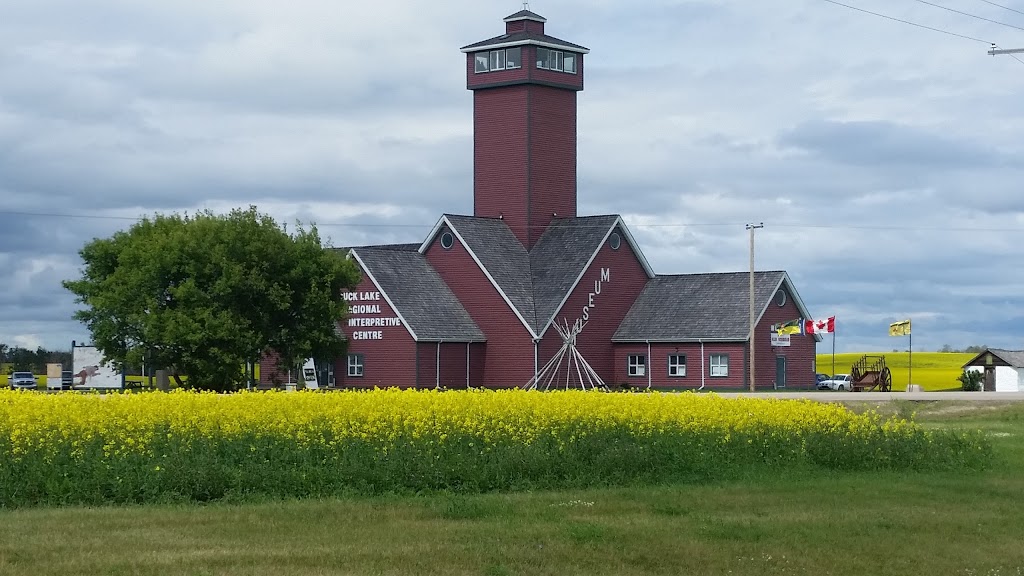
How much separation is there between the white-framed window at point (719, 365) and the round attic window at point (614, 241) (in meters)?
7.16

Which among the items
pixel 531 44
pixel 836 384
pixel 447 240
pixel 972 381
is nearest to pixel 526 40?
pixel 531 44

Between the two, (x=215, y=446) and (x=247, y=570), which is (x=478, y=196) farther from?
(x=247, y=570)

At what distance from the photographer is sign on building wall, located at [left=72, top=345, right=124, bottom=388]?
75.6m

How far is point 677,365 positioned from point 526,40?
1667cm

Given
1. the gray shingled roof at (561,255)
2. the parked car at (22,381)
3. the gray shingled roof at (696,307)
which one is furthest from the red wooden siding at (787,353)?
the parked car at (22,381)

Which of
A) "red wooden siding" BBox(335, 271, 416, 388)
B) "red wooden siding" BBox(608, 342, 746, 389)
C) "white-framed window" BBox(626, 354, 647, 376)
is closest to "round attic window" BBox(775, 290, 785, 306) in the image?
"red wooden siding" BBox(608, 342, 746, 389)

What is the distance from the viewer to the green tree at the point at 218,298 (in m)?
49.9

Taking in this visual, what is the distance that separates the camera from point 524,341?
6341cm

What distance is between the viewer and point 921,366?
106000 mm

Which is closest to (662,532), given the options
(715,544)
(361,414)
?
(715,544)

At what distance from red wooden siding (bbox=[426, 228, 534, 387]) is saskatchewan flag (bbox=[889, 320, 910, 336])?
24267 mm

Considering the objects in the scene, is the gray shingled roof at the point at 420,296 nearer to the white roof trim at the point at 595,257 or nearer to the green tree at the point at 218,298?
the white roof trim at the point at 595,257

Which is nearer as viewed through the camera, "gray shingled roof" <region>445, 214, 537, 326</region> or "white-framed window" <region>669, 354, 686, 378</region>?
"gray shingled roof" <region>445, 214, 537, 326</region>

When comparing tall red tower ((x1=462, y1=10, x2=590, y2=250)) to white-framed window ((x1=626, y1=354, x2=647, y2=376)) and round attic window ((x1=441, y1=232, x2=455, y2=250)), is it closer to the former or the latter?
round attic window ((x1=441, y1=232, x2=455, y2=250))
